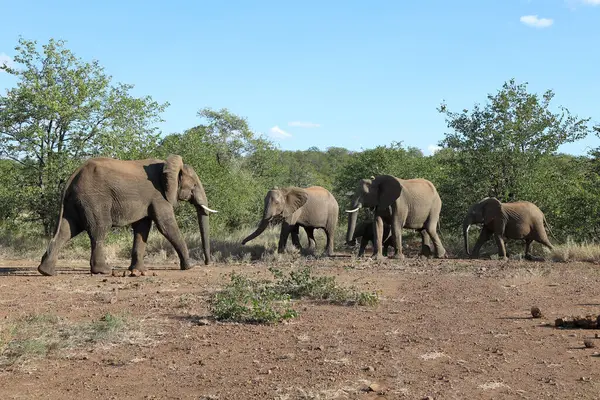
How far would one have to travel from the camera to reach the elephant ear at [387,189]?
15.6m

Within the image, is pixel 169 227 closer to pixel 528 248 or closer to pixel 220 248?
pixel 220 248

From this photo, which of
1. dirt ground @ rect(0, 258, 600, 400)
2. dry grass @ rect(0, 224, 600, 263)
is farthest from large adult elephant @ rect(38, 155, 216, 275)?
dry grass @ rect(0, 224, 600, 263)

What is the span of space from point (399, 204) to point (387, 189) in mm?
513

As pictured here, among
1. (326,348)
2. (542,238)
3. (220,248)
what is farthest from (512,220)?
(326,348)

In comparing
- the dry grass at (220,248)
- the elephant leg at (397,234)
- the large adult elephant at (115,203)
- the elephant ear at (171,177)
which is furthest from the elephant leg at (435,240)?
the elephant ear at (171,177)

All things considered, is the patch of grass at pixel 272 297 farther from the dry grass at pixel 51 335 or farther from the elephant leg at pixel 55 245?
the elephant leg at pixel 55 245

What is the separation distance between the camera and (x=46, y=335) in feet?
22.3

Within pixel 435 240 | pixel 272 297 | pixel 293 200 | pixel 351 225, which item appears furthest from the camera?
pixel 351 225

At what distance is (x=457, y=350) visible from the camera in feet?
21.5

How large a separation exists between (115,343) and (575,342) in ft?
17.1

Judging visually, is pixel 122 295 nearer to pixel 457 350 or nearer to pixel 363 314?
pixel 363 314

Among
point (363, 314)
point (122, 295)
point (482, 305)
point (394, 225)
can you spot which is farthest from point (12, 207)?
point (482, 305)

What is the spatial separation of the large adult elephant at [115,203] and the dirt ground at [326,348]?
1043 mm

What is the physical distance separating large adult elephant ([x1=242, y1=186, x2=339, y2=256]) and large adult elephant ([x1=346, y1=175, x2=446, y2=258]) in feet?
3.90
